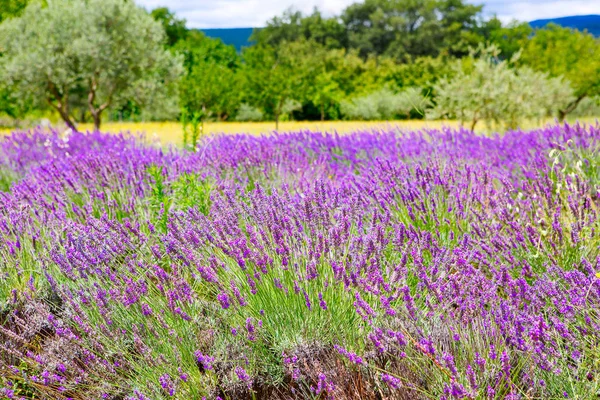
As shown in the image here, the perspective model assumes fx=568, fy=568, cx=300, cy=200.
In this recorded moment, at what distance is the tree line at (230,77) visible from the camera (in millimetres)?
14672

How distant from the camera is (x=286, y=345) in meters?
2.09

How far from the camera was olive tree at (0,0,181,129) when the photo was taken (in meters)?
15.2

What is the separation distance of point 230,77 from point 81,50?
13.2m

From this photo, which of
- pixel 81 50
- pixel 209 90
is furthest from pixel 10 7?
pixel 81 50

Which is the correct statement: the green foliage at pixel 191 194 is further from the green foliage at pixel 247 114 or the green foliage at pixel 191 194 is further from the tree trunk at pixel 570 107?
the green foliage at pixel 247 114

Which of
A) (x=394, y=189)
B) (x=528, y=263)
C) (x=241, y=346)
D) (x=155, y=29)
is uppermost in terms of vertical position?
(x=155, y=29)

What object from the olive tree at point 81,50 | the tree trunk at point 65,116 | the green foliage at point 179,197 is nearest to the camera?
the green foliage at point 179,197

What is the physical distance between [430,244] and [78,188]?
229 centimetres

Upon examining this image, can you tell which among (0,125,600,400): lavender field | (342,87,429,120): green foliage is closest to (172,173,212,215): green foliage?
(0,125,600,400): lavender field

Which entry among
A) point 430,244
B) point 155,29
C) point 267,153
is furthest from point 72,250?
point 155,29

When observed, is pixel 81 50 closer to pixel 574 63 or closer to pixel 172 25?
pixel 574 63

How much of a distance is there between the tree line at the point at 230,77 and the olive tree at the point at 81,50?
3 centimetres

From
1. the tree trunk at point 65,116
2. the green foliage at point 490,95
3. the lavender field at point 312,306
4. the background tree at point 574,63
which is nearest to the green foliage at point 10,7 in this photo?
the tree trunk at point 65,116

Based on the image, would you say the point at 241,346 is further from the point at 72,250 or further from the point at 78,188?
the point at 78,188
